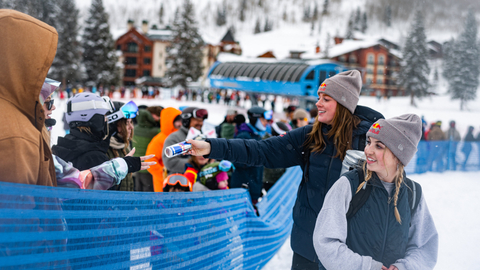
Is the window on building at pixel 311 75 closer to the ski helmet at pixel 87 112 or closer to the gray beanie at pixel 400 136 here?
the ski helmet at pixel 87 112

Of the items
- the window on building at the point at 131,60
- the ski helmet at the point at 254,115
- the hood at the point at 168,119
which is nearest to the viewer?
the hood at the point at 168,119

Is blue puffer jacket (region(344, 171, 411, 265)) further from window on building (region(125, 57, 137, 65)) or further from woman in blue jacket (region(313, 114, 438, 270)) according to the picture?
window on building (region(125, 57, 137, 65))

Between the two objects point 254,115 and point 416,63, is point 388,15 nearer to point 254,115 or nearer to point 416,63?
point 416,63

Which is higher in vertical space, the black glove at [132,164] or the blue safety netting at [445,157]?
the black glove at [132,164]

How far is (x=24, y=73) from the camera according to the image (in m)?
1.39

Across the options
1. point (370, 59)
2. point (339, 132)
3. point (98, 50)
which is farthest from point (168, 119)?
point (370, 59)

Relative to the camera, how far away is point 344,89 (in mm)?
2316

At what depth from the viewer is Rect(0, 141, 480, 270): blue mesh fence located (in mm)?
1386

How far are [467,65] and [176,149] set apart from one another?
35931 millimetres

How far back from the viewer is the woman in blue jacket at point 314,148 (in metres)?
2.23

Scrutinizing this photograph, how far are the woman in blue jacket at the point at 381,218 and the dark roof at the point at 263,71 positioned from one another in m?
27.4

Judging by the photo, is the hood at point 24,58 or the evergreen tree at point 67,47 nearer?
the hood at point 24,58

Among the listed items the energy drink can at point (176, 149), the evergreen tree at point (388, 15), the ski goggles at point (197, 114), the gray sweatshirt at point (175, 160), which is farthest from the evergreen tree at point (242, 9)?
the energy drink can at point (176, 149)

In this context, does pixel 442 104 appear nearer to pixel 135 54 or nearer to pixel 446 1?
pixel 446 1
